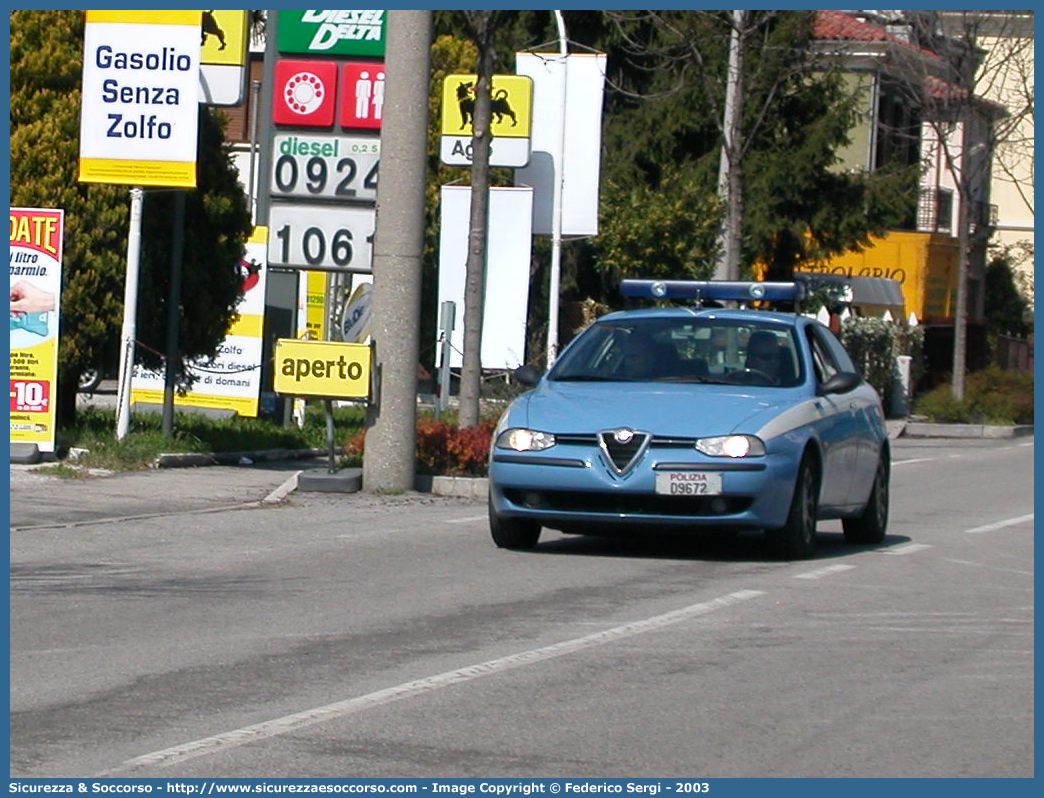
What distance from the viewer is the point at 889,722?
7.43 meters

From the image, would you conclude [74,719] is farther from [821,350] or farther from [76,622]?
[821,350]

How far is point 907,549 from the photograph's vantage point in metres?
13.8

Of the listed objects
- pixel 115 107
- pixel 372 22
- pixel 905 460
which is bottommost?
pixel 905 460

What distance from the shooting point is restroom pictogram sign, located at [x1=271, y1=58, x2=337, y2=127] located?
73.9 ft

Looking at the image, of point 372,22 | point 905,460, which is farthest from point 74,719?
point 905,460

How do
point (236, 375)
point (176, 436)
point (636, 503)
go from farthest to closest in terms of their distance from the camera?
point (236, 375)
point (176, 436)
point (636, 503)

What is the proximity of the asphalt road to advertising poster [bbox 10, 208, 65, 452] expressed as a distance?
3.10m

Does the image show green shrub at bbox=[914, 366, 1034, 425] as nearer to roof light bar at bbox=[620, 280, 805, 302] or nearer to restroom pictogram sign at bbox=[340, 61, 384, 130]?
restroom pictogram sign at bbox=[340, 61, 384, 130]

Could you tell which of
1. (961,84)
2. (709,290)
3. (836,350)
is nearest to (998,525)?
(836,350)

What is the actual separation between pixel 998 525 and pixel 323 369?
18.7 feet

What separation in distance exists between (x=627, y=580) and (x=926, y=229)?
4760 cm

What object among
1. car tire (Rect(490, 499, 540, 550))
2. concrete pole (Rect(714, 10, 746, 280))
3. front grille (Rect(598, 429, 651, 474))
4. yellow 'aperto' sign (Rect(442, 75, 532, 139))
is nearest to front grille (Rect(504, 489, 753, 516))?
front grille (Rect(598, 429, 651, 474))

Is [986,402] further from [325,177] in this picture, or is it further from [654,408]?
[654,408]

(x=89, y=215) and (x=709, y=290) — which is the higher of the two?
(x=89, y=215)
